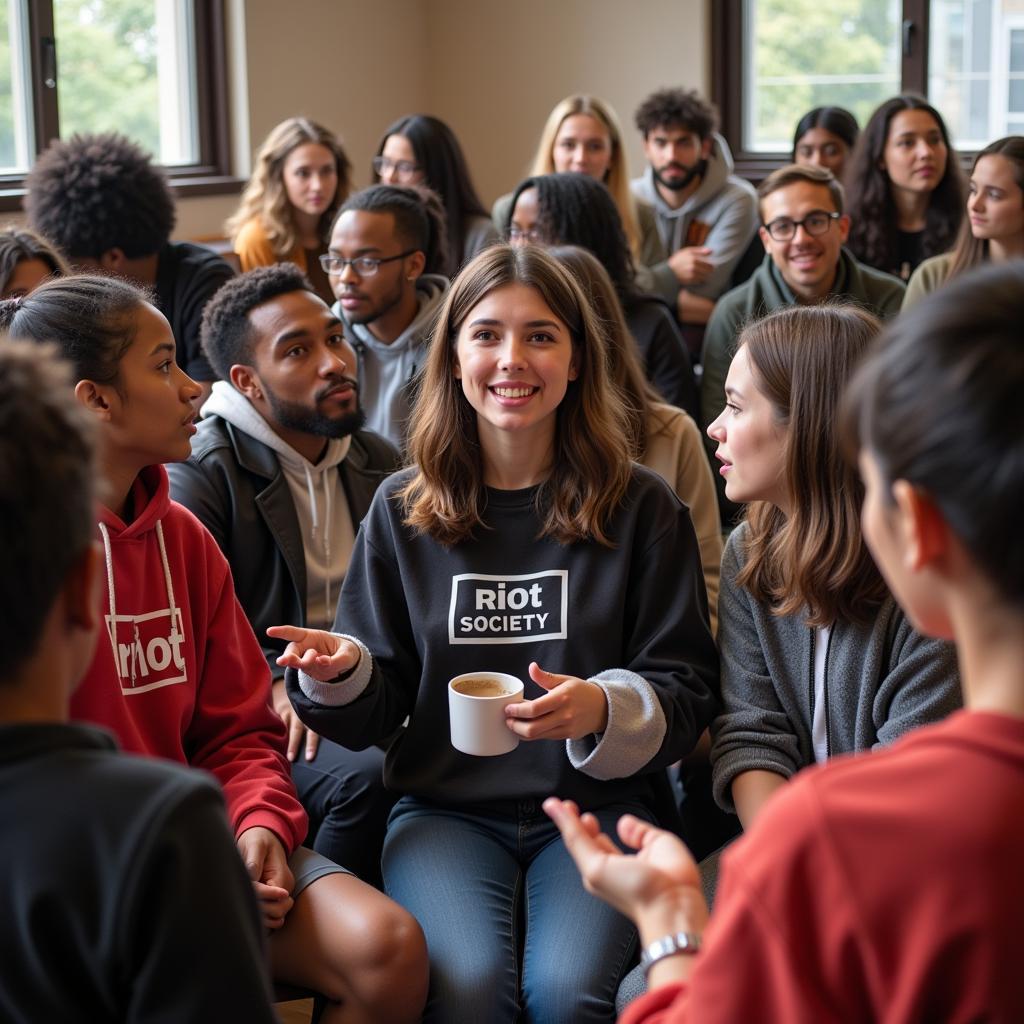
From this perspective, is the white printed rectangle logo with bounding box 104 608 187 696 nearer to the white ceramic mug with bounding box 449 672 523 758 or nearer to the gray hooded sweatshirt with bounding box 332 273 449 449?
the white ceramic mug with bounding box 449 672 523 758

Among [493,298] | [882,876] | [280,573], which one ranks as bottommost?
[280,573]

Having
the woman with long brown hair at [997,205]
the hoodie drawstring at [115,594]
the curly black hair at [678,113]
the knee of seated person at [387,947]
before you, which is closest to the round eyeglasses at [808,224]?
the woman with long brown hair at [997,205]

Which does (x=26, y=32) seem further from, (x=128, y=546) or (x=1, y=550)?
(x=1, y=550)

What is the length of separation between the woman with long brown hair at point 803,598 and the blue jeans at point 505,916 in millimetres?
238

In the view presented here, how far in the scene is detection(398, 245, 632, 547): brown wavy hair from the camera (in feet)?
6.52

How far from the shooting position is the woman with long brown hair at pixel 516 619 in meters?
1.81

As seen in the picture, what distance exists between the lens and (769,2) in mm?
6371

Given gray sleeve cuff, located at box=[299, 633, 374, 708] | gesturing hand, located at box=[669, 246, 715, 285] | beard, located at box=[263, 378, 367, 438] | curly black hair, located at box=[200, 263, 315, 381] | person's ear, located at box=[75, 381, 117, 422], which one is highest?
gesturing hand, located at box=[669, 246, 715, 285]

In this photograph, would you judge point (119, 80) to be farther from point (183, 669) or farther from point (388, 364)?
point (183, 669)

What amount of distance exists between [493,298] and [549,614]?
19.7 inches

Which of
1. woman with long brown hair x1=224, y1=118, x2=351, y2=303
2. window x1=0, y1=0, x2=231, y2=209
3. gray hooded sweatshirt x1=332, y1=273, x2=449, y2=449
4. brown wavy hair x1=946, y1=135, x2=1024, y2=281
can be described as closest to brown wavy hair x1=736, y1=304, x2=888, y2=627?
gray hooded sweatshirt x1=332, y1=273, x2=449, y2=449

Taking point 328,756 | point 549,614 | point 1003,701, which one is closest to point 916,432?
point 1003,701

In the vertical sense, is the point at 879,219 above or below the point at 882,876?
above

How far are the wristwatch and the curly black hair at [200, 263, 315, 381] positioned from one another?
1.76 m
